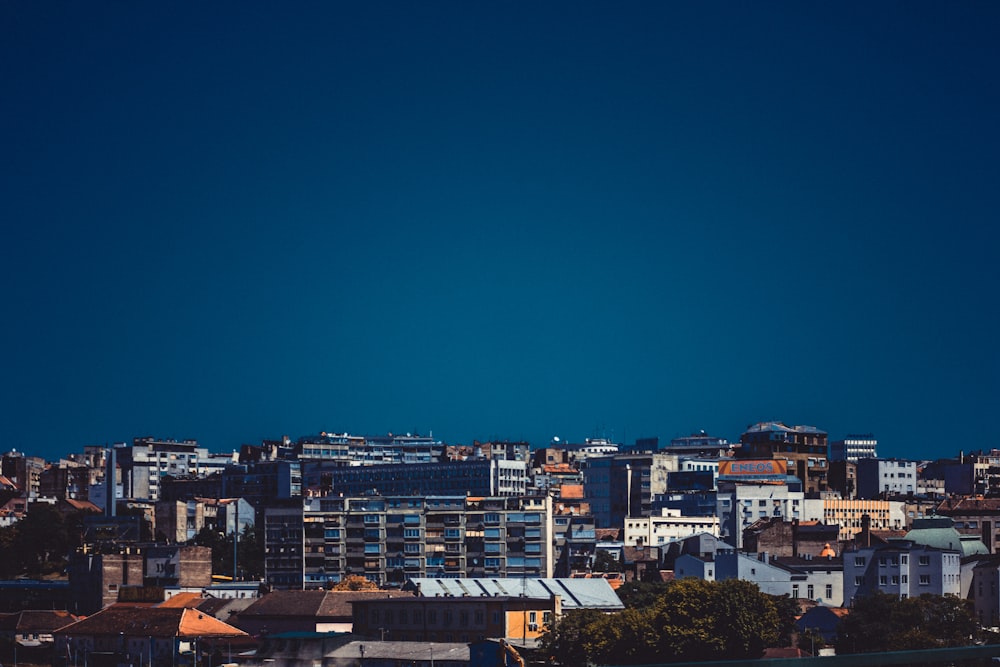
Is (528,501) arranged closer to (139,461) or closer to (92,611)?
(92,611)

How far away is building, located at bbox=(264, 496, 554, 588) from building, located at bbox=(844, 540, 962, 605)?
13960 millimetres

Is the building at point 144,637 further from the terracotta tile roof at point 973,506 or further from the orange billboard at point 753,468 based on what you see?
the orange billboard at point 753,468

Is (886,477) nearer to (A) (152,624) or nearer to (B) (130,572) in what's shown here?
(B) (130,572)

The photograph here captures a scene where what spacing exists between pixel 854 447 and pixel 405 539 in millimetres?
78616

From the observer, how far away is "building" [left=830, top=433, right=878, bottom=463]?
5517 inches

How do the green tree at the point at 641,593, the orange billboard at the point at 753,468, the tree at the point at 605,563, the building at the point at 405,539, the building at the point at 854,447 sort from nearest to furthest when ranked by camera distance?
the green tree at the point at 641,593 → the building at the point at 405,539 → the tree at the point at 605,563 → the orange billboard at the point at 753,468 → the building at the point at 854,447

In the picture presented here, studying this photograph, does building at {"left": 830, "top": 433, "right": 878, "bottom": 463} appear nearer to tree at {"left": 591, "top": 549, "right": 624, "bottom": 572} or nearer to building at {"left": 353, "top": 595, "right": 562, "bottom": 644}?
tree at {"left": 591, "top": 549, "right": 624, "bottom": 572}

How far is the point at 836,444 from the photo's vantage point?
14238cm

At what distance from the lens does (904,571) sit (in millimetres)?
58281

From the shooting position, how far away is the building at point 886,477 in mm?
105188

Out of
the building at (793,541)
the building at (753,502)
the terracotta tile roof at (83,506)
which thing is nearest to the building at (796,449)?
the building at (753,502)

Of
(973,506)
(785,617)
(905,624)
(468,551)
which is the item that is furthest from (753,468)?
(905,624)

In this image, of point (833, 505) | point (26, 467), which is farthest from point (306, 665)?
point (26, 467)

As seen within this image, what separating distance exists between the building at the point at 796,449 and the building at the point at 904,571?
39515 mm
